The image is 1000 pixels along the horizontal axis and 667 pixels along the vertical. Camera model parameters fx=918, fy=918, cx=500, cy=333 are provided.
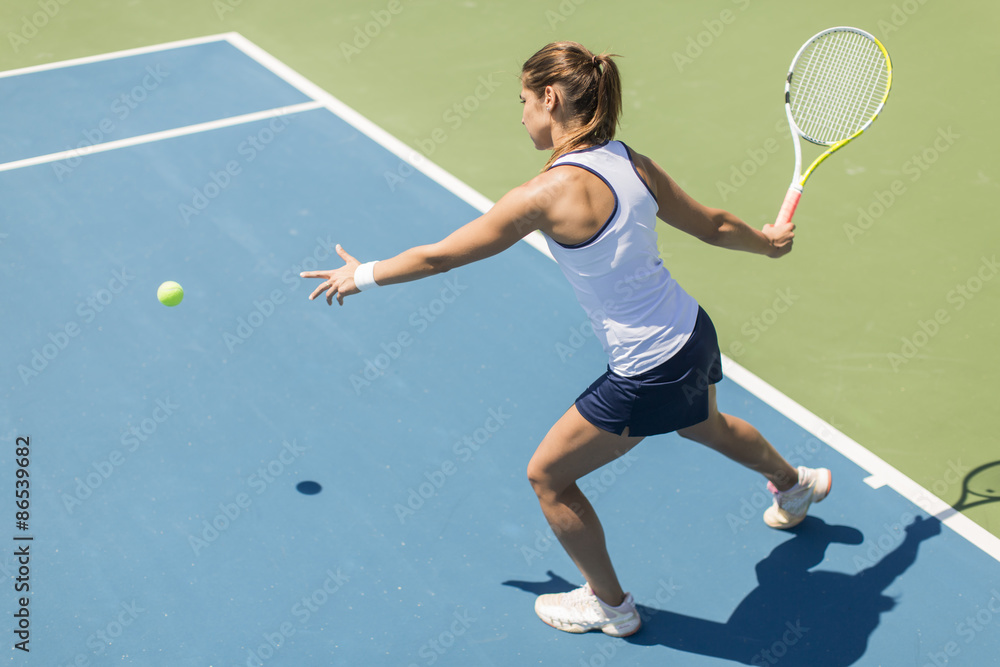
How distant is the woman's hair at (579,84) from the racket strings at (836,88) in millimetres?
2234

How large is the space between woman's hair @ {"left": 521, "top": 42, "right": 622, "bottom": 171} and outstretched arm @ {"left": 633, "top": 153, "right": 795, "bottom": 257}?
0.64ft

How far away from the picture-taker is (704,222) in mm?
3561

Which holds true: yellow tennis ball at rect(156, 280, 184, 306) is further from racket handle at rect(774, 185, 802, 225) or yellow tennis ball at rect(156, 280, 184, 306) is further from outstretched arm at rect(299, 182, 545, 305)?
racket handle at rect(774, 185, 802, 225)

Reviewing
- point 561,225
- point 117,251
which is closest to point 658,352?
point 561,225

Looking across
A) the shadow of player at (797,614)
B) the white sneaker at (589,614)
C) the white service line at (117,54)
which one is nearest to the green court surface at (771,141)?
the white service line at (117,54)

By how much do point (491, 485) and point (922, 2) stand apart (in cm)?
765

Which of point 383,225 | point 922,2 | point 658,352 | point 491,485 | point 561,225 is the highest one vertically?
point 922,2

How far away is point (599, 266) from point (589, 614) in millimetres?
1572

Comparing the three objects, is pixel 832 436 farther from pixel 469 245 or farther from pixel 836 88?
pixel 469 245

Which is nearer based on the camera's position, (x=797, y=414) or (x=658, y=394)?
(x=658, y=394)

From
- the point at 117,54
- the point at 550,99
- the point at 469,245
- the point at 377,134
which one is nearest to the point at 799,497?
the point at 469,245

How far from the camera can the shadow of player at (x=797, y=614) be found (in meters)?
3.80

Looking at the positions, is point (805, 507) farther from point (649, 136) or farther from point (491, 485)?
point (649, 136)

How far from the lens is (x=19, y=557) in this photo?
411 centimetres
